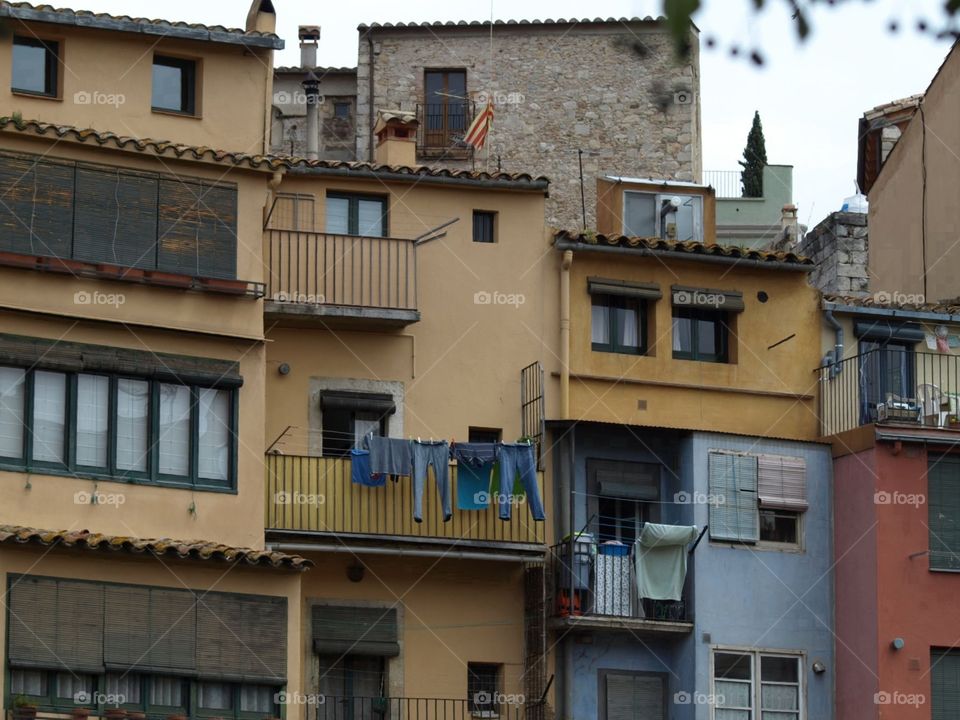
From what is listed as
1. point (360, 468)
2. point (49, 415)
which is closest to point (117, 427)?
point (49, 415)

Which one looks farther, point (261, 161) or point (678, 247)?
point (678, 247)

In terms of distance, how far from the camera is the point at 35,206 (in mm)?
27516

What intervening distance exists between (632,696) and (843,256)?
40.6 ft

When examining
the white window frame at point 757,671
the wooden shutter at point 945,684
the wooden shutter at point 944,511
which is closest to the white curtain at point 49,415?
the white window frame at point 757,671

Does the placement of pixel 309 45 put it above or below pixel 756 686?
above

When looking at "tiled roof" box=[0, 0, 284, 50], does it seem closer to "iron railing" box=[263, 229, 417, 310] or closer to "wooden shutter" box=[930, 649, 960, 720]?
"iron railing" box=[263, 229, 417, 310]

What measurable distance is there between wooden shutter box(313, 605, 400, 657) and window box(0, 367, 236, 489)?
3137 mm

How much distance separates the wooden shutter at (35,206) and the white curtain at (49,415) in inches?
68.4

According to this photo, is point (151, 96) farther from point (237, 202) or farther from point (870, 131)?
point (870, 131)

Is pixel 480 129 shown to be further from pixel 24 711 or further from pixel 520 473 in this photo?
pixel 24 711

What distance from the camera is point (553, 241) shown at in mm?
31734

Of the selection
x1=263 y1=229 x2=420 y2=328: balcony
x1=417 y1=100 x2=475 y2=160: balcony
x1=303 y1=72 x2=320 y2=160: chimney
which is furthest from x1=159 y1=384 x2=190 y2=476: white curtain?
x1=417 y1=100 x2=475 y2=160: balcony

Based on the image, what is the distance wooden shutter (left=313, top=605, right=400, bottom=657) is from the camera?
29.4m

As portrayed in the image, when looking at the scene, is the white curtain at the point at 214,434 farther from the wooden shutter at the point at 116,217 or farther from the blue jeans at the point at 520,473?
the blue jeans at the point at 520,473
